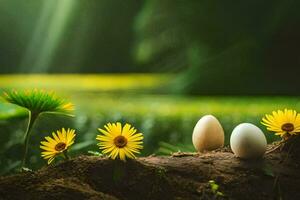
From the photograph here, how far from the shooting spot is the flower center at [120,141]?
72cm

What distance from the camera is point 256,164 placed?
0.77m

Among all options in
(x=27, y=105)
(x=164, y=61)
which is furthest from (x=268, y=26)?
(x=27, y=105)

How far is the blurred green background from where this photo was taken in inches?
64.7

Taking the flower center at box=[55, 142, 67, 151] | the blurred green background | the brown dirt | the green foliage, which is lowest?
the brown dirt

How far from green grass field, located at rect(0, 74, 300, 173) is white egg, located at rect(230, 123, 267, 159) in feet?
1.49

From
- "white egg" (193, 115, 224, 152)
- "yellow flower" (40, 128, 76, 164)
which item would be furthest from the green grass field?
"yellow flower" (40, 128, 76, 164)

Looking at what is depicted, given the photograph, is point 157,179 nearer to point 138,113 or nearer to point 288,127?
point 288,127

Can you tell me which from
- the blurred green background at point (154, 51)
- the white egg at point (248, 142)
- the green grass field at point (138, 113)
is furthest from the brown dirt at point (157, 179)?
the blurred green background at point (154, 51)

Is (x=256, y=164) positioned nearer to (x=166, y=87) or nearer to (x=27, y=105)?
(x=27, y=105)

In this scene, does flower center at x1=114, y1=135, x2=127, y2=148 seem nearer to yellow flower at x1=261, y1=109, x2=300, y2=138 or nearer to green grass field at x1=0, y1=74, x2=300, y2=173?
yellow flower at x1=261, y1=109, x2=300, y2=138

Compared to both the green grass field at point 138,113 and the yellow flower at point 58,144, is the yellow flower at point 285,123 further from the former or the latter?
the green grass field at point 138,113

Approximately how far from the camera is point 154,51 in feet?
5.75

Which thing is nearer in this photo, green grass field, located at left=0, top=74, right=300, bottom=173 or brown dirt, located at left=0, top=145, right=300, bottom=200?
brown dirt, located at left=0, top=145, right=300, bottom=200

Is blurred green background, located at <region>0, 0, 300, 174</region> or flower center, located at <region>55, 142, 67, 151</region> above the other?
blurred green background, located at <region>0, 0, 300, 174</region>
